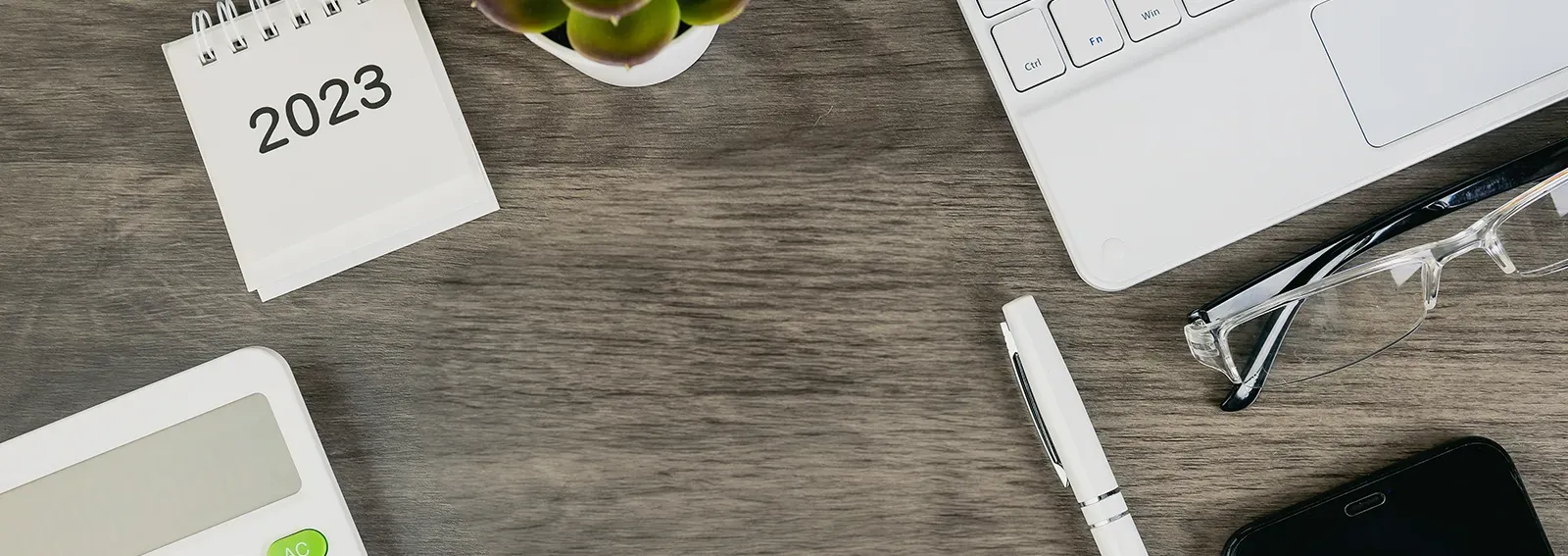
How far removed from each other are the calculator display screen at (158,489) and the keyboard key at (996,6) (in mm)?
471

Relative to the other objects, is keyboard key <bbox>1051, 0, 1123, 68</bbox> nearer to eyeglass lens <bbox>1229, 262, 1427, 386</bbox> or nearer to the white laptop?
the white laptop

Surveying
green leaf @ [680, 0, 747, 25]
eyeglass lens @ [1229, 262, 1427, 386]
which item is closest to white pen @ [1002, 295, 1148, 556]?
eyeglass lens @ [1229, 262, 1427, 386]

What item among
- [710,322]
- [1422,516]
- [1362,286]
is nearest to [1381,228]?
[1362,286]

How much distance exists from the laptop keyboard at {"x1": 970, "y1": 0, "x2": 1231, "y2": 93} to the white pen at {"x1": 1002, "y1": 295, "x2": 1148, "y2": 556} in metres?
0.14

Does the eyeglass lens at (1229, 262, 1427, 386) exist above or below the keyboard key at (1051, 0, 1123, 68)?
below

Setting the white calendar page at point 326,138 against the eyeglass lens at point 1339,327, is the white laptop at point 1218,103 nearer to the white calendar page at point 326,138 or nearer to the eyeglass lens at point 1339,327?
the eyeglass lens at point 1339,327

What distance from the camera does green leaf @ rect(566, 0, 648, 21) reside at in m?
0.41

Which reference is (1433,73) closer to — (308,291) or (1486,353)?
(1486,353)

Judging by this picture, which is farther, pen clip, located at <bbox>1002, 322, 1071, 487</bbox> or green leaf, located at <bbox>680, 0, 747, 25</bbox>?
pen clip, located at <bbox>1002, 322, 1071, 487</bbox>

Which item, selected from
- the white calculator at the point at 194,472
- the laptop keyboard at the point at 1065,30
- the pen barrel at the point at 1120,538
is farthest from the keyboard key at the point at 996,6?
the white calculator at the point at 194,472

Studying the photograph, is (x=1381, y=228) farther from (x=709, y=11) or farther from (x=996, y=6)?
(x=709, y=11)

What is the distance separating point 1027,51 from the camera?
56 cm

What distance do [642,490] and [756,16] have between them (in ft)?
0.97

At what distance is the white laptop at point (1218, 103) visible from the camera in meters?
0.55
